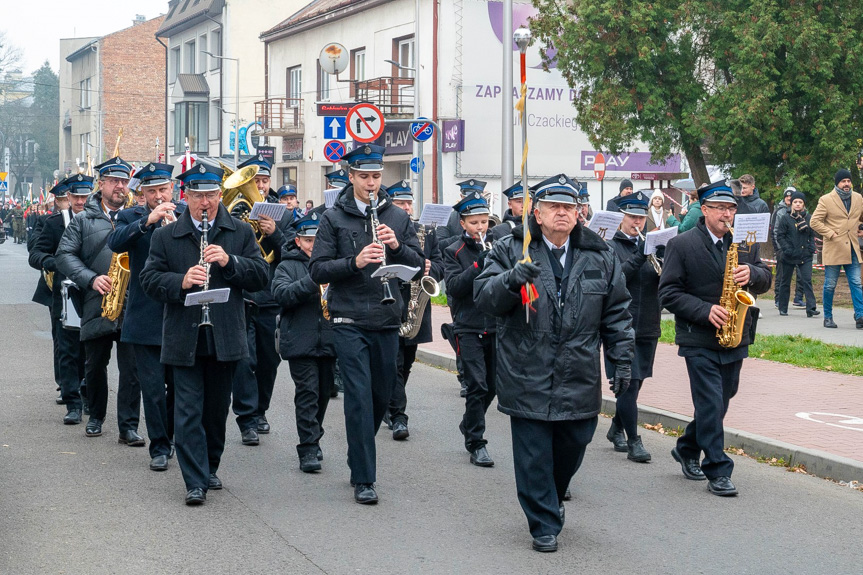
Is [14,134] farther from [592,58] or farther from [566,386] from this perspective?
[566,386]

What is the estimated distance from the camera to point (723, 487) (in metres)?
7.46

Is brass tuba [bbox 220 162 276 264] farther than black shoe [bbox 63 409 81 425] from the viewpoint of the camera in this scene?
No

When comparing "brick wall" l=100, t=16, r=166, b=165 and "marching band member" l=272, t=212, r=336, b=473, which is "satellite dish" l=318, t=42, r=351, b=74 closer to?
"marching band member" l=272, t=212, r=336, b=473

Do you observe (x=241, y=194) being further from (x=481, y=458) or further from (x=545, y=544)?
(x=545, y=544)

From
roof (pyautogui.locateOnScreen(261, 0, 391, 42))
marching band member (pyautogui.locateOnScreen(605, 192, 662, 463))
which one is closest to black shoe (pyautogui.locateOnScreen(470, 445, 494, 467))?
marching band member (pyautogui.locateOnScreen(605, 192, 662, 463))

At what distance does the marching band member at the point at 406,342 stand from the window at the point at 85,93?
243 feet

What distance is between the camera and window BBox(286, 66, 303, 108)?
44031mm

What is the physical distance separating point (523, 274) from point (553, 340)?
48 cm

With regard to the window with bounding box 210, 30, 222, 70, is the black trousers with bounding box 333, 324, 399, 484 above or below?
below

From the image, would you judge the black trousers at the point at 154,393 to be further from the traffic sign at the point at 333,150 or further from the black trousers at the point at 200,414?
the traffic sign at the point at 333,150

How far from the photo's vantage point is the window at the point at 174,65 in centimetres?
6130

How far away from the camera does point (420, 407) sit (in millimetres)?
11047

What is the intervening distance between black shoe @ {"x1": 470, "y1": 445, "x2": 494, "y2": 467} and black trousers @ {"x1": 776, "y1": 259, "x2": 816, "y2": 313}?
1071cm

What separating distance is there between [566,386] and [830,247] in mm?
11453
